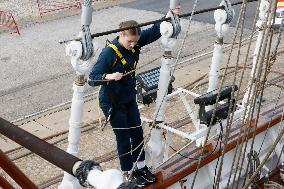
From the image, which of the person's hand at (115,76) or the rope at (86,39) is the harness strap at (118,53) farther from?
the rope at (86,39)

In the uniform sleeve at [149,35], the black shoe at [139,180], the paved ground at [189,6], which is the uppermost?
the uniform sleeve at [149,35]

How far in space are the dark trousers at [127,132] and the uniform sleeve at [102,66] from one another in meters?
0.45

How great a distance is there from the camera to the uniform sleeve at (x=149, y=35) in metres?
5.23

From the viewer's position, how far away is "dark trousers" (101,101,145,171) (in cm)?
502

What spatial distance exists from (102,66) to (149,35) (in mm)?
941

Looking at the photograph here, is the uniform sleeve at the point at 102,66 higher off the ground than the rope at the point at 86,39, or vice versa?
the rope at the point at 86,39

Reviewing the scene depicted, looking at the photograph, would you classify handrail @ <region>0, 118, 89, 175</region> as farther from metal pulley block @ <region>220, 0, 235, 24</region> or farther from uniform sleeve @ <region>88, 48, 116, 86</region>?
metal pulley block @ <region>220, 0, 235, 24</region>

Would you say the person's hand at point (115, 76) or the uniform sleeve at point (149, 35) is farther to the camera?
the uniform sleeve at point (149, 35)

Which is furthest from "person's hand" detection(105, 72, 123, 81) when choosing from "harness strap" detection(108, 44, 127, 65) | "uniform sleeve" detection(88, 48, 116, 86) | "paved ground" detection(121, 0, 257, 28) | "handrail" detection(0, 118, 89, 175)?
"paved ground" detection(121, 0, 257, 28)

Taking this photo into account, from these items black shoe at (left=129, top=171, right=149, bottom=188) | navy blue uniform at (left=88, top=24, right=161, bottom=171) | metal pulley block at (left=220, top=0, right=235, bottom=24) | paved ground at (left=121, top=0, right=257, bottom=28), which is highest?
metal pulley block at (left=220, top=0, right=235, bottom=24)

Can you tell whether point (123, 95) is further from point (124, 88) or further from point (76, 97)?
point (76, 97)

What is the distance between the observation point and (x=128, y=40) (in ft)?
15.5

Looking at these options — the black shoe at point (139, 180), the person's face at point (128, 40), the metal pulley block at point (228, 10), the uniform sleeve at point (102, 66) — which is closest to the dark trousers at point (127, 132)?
the black shoe at point (139, 180)

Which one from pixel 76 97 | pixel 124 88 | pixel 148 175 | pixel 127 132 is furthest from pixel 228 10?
pixel 76 97
